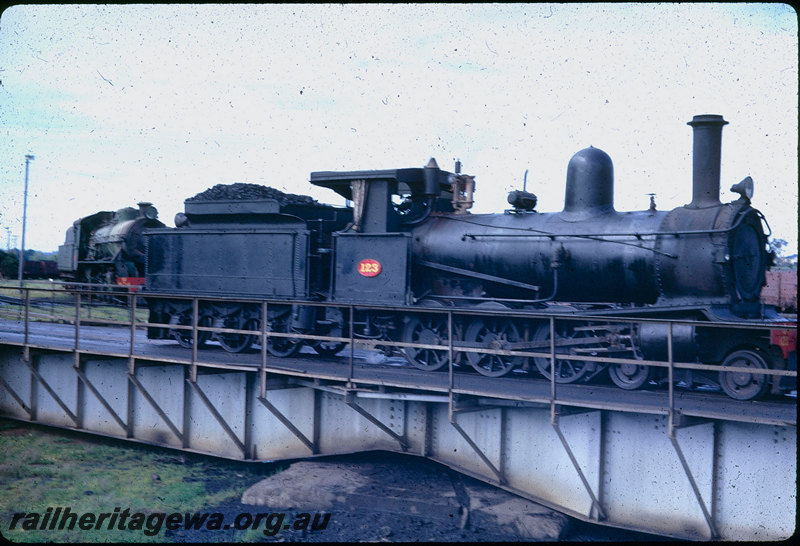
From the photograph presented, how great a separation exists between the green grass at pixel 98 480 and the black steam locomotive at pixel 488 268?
2.33 m

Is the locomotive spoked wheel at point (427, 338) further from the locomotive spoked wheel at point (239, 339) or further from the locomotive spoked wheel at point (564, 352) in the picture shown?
the locomotive spoked wheel at point (239, 339)

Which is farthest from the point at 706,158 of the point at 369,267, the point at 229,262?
the point at 229,262

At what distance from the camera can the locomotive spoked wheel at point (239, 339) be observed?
13.5 metres

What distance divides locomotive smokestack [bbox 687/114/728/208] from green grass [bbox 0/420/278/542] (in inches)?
327

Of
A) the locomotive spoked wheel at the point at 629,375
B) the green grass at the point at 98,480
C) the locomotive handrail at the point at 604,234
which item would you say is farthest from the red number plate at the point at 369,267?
the locomotive spoked wheel at the point at 629,375

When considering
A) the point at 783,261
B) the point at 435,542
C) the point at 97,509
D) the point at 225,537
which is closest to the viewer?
the point at 435,542

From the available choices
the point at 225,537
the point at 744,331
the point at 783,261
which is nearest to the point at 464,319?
the point at 744,331

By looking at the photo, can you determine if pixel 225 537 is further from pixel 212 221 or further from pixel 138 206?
pixel 138 206

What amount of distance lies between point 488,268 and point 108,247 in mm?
18040

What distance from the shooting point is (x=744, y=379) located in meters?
8.91

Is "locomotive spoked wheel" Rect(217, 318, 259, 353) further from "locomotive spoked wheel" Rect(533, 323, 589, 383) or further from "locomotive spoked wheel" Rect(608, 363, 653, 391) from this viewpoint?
"locomotive spoked wheel" Rect(608, 363, 653, 391)

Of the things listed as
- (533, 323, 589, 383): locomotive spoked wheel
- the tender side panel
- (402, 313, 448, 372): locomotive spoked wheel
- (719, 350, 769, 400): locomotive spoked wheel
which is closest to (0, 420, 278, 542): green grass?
the tender side panel

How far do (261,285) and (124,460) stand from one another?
160 inches

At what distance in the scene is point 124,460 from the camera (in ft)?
43.2
